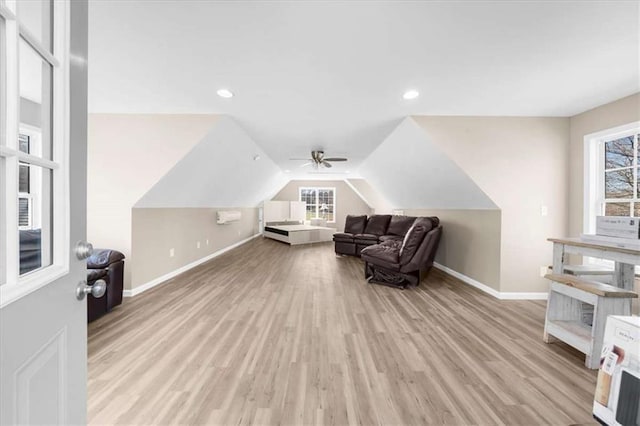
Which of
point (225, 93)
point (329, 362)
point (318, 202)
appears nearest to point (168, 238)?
point (225, 93)

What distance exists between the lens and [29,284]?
64 centimetres

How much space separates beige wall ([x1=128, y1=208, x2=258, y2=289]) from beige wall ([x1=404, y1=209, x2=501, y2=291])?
4.50m

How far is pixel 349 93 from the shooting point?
2625 mm

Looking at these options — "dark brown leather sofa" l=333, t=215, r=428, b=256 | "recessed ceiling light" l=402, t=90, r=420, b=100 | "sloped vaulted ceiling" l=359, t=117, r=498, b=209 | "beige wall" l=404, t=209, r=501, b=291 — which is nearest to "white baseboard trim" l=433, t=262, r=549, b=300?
"beige wall" l=404, t=209, r=501, b=291

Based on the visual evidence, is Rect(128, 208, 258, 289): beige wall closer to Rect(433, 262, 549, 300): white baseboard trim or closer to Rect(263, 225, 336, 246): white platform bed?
Rect(263, 225, 336, 246): white platform bed

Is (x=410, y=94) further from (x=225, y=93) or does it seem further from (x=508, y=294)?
(x=508, y=294)

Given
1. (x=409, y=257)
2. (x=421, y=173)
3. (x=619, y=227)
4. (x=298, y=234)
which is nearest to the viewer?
(x=619, y=227)

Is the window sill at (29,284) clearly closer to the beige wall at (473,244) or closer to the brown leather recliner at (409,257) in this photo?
the brown leather recliner at (409,257)

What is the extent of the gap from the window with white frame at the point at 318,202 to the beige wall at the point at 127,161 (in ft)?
23.7

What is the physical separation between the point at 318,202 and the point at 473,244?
23.3 ft

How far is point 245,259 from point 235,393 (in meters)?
4.06

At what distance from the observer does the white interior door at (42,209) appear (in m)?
0.60

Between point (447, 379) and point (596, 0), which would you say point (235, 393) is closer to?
point (447, 379)

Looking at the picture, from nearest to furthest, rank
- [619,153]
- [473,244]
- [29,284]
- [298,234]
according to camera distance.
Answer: [29,284]
[619,153]
[473,244]
[298,234]
